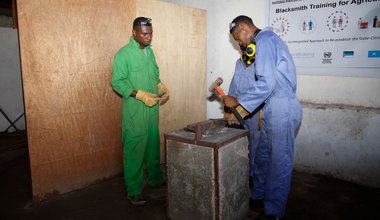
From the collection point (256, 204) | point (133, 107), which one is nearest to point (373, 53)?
point (256, 204)

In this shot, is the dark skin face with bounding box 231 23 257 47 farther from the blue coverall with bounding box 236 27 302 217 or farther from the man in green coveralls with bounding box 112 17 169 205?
the man in green coveralls with bounding box 112 17 169 205

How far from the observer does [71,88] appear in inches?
109

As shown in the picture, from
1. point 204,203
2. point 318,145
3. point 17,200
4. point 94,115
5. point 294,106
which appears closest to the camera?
point 204,203

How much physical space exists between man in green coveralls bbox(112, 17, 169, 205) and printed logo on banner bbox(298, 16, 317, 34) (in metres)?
1.68

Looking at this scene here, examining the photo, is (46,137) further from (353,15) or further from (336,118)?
(353,15)

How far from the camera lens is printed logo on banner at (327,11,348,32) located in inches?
114

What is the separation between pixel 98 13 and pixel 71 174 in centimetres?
166

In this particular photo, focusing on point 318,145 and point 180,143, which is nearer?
point 180,143

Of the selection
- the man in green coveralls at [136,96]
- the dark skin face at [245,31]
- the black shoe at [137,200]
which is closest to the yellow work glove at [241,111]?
the dark skin face at [245,31]

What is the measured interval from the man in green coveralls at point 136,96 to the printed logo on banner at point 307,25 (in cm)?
168

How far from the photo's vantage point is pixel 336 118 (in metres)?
3.09

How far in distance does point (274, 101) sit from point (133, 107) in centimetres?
127

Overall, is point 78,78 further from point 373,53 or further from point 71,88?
point 373,53

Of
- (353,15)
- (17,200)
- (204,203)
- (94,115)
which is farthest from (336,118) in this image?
(17,200)
